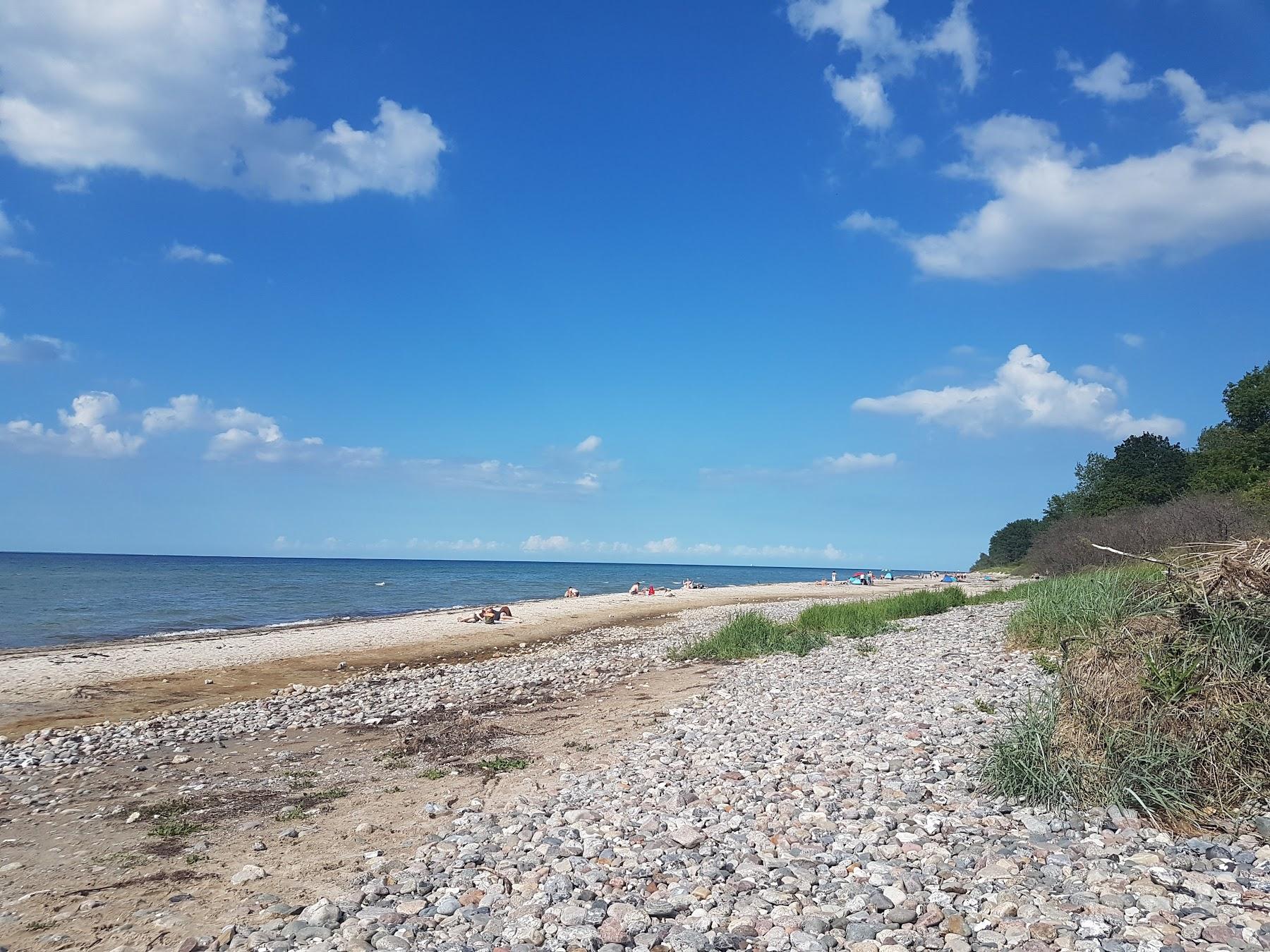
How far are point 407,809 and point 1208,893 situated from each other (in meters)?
7.03

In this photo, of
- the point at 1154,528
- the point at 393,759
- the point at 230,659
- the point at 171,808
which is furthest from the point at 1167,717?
the point at 1154,528

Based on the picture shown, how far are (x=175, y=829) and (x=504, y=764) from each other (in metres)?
3.64

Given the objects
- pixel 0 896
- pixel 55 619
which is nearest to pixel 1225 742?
pixel 0 896

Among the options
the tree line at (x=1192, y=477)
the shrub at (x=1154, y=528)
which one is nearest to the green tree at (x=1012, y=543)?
the tree line at (x=1192, y=477)

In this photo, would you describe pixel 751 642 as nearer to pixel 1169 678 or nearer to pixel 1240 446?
pixel 1169 678

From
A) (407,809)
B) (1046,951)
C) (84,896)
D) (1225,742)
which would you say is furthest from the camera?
(407,809)

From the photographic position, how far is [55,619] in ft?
114

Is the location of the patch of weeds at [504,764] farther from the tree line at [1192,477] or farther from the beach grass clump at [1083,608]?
the tree line at [1192,477]

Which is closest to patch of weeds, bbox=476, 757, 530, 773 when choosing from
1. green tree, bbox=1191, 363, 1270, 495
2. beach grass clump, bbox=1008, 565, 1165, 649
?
beach grass clump, bbox=1008, 565, 1165, 649

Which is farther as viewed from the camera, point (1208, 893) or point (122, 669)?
point (122, 669)

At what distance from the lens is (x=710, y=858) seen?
5.98m

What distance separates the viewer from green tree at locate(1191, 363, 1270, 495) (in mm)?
42062

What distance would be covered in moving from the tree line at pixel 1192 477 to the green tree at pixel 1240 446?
5 centimetres

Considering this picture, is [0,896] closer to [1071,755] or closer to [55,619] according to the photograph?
[1071,755]
